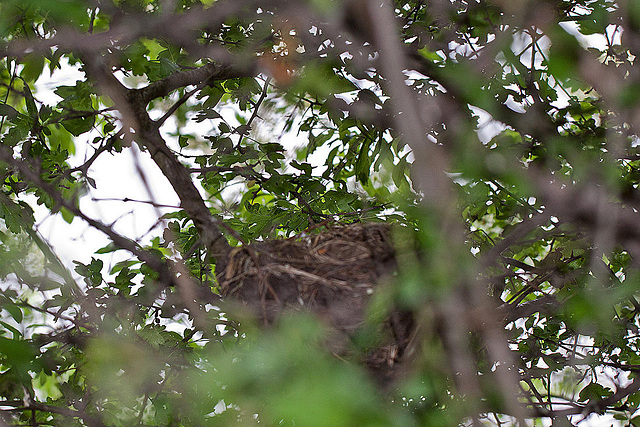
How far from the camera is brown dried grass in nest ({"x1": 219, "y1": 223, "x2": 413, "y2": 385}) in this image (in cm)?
92

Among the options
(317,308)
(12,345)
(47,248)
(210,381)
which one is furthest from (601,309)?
(47,248)

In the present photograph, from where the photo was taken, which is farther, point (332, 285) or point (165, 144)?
point (165, 144)

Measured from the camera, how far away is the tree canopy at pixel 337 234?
75cm

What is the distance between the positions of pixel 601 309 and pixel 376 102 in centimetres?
77

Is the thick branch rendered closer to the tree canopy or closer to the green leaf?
the tree canopy

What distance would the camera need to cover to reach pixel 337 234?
104 centimetres

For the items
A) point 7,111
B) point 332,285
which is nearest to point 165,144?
point 7,111

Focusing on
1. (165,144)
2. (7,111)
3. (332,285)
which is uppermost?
(7,111)

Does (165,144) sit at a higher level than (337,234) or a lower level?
higher

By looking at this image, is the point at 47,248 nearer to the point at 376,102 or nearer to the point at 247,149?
the point at 247,149

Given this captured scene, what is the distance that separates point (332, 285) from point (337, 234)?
0.14 meters

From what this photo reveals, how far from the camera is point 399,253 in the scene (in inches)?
Answer: 37.3

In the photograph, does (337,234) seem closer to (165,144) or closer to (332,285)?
(332,285)

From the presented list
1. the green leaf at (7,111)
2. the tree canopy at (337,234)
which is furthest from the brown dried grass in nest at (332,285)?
the green leaf at (7,111)
